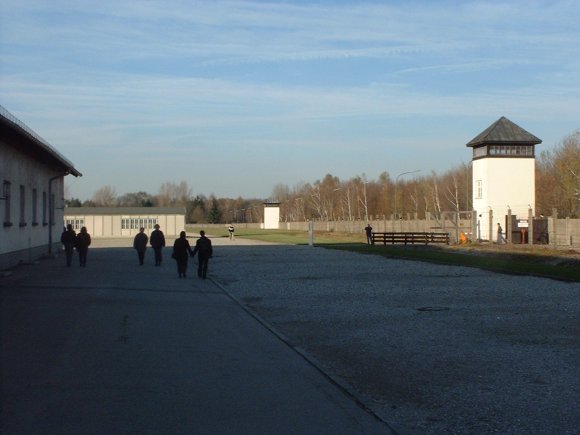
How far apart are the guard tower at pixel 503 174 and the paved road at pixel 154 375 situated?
41.5 meters


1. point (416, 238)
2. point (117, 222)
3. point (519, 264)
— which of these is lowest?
point (519, 264)

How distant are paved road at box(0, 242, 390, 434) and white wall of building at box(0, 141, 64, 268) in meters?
10.5

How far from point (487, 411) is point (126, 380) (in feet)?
12.6

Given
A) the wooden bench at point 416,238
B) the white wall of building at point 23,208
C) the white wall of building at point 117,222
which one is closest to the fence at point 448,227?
the wooden bench at point 416,238

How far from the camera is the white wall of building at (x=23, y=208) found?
1041 inches

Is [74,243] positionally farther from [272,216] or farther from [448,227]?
[272,216]

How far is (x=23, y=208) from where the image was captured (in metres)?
31.0

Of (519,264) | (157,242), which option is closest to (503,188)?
(519,264)

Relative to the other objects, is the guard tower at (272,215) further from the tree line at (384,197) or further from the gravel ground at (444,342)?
the gravel ground at (444,342)

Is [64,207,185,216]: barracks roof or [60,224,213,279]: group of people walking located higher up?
[64,207,185,216]: barracks roof

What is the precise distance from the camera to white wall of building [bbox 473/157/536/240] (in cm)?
5519

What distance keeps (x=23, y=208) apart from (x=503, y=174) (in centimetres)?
3577

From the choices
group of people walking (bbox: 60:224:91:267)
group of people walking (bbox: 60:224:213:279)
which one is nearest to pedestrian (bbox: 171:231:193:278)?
group of people walking (bbox: 60:224:213:279)

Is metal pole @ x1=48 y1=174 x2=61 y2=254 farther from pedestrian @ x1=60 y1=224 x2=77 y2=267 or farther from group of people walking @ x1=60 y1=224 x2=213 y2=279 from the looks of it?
pedestrian @ x1=60 y1=224 x2=77 y2=267
